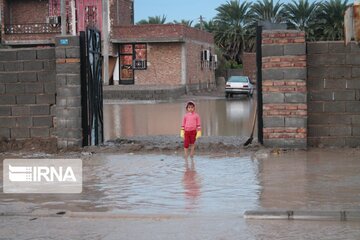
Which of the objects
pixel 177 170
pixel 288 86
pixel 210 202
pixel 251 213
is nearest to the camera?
pixel 251 213

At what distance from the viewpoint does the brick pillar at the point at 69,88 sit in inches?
595

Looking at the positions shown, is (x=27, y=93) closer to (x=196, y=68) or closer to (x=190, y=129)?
(x=190, y=129)

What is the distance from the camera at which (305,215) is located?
8.31 meters

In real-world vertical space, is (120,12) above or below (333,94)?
above

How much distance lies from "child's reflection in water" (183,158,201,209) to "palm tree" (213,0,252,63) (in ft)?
203

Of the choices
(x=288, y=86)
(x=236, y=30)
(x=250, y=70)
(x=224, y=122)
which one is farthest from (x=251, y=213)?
(x=236, y=30)

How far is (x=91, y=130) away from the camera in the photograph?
51.1 ft

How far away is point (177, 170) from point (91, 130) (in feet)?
12.8

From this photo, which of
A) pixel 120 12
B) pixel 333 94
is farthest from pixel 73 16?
pixel 333 94

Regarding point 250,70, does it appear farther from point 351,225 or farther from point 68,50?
point 351,225

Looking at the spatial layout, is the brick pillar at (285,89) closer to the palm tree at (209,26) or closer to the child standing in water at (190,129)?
the child standing in water at (190,129)

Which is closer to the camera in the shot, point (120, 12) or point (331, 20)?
point (120, 12)

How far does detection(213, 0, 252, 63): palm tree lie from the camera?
73688 mm

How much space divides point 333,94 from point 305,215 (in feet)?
22.0
